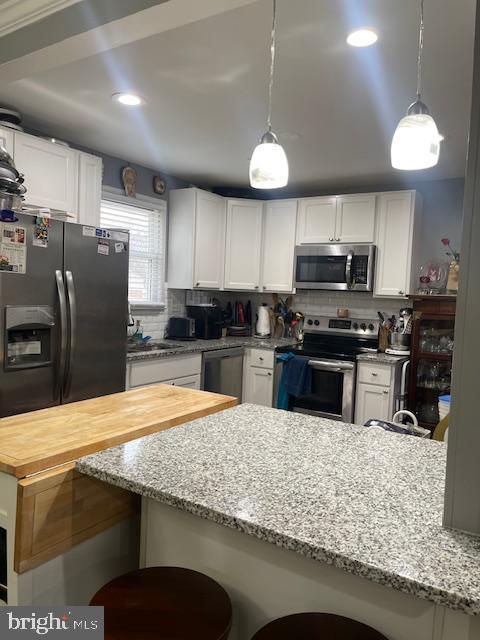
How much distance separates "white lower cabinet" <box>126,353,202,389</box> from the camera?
3.52 metres

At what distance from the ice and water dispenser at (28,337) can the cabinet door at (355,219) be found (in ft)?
9.17

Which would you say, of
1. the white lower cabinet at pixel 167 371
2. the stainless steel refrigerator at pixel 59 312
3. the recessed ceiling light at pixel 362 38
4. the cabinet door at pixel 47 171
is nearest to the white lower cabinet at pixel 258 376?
the white lower cabinet at pixel 167 371

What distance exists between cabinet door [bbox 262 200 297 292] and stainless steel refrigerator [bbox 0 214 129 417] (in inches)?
79.8

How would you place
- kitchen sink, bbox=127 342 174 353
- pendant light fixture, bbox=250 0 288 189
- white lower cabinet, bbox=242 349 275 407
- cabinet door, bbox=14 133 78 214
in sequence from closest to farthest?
pendant light fixture, bbox=250 0 288 189, cabinet door, bbox=14 133 78 214, kitchen sink, bbox=127 342 174 353, white lower cabinet, bbox=242 349 275 407

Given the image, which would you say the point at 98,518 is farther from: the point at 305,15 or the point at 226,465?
the point at 305,15

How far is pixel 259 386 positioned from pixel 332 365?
789 mm

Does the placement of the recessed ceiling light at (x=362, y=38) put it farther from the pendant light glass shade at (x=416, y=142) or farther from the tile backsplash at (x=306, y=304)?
the tile backsplash at (x=306, y=304)

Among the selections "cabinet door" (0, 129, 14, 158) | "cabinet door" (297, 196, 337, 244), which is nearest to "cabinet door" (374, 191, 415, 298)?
"cabinet door" (297, 196, 337, 244)

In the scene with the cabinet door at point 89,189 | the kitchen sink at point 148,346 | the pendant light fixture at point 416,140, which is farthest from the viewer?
the kitchen sink at point 148,346

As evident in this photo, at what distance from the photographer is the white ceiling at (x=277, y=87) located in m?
1.92

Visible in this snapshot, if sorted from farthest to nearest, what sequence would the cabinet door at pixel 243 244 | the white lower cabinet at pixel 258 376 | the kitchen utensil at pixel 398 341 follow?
the cabinet door at pixel 243 244, the white lower cabinet at pixel 258 376, the kitchen utensil at pixel 398 341

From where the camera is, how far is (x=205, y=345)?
4.27 metres

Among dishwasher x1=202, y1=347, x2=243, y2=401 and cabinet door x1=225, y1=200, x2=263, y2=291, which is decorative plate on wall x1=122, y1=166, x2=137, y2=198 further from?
dishwasher x1=202, y1=347, x2=243, y2=401

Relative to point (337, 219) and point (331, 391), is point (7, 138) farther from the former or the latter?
point (331, 391)
